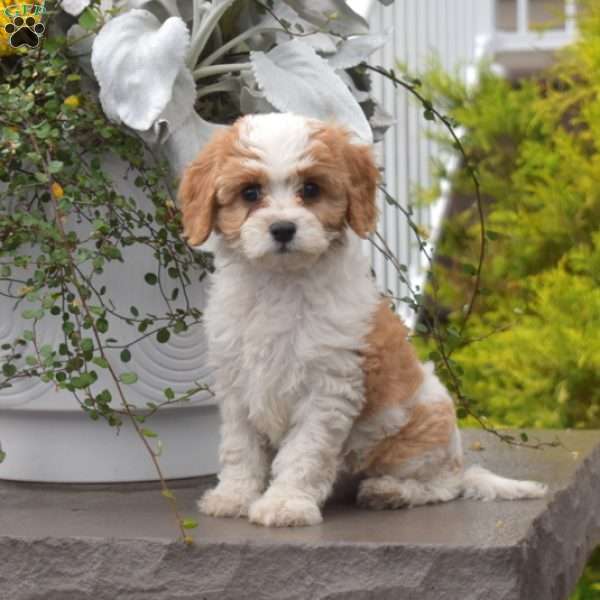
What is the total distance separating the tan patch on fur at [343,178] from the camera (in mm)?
2744

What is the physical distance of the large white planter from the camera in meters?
3.32

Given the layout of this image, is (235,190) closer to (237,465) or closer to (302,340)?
(302,340)

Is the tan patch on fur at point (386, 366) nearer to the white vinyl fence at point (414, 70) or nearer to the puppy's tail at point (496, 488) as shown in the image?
the puppy's tail at point (496, 488)

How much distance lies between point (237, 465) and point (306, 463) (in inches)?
8.0

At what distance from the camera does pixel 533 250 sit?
5.41 meters

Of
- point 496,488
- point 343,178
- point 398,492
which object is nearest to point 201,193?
point 343,178

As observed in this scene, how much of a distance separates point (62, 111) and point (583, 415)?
2573mm

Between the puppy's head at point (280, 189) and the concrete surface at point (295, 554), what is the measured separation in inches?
22.7

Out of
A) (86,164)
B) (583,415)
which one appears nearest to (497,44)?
(583,415)

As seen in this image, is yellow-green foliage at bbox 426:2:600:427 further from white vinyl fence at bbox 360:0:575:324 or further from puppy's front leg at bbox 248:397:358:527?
puppy's front leg at bbox 248:397:358:527

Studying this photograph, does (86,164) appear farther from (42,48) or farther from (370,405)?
(370,405)

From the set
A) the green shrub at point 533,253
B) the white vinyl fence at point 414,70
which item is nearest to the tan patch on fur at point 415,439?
the white vinyl fence at point 414,70

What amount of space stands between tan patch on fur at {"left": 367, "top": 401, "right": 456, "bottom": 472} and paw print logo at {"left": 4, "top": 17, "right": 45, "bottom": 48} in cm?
124

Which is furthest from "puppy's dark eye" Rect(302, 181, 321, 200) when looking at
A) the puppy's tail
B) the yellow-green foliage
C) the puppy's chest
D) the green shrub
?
the yellow-green foliage
